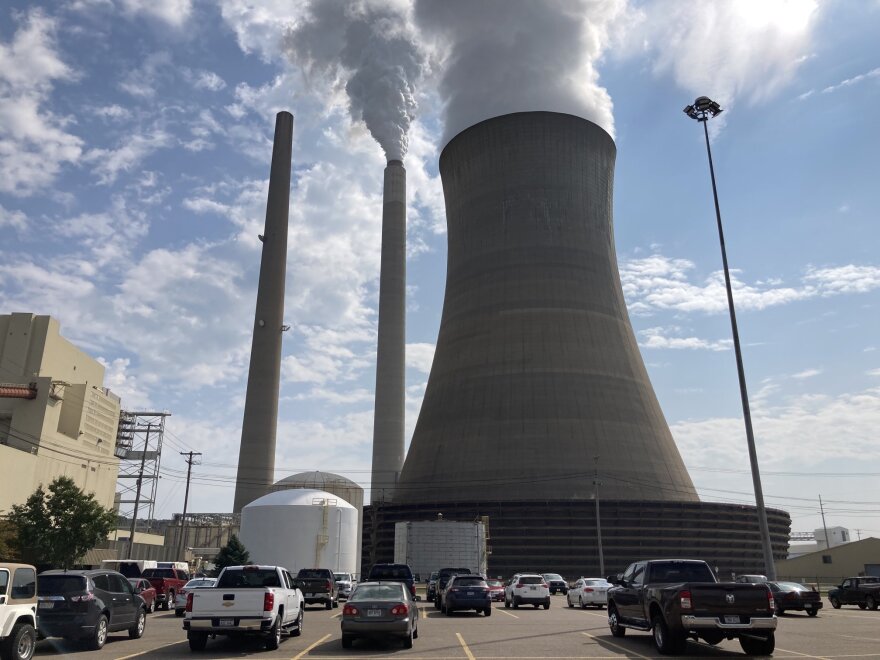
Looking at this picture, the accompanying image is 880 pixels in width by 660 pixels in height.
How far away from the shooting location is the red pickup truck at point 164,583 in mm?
23922

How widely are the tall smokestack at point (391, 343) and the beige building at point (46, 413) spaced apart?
24.5m

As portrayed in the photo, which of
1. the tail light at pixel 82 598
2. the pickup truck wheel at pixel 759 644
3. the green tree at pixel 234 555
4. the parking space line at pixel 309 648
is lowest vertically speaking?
the parking space line at pixel 309 648

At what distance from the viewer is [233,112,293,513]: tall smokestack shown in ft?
215

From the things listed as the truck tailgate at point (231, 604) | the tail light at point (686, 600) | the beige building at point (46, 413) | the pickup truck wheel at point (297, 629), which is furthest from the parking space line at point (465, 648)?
the beige building at point (46, 413)

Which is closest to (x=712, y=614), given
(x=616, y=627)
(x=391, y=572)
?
(x=616, y=627)

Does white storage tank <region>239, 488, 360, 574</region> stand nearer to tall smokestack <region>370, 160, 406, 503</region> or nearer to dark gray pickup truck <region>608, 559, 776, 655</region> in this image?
tall smokestack <region>370, 160, 406, 503</region>

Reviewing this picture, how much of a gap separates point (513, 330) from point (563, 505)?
1143cm

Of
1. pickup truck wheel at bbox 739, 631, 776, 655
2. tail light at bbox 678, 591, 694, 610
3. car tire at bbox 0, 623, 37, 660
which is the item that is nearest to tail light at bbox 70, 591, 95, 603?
car tire at bbox 0, 623, 37, 660

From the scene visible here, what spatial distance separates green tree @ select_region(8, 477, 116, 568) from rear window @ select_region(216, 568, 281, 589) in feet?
97.3

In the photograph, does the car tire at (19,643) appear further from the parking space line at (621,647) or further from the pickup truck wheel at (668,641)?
the pickup truck wheel at (668,641)

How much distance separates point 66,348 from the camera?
6056 centimetres

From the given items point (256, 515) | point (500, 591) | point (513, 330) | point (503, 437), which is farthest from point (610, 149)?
point (256, 515)

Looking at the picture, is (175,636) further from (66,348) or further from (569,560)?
(66,348)

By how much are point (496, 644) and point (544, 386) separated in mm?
29814
